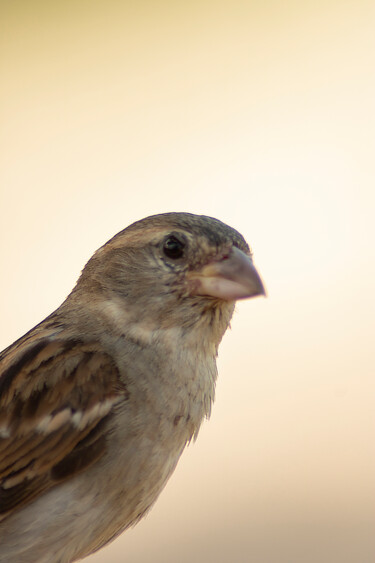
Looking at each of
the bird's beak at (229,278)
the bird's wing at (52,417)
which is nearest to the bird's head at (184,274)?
the bird's beak at (229,278)

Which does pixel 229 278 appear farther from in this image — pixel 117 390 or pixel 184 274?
pixel 117 390

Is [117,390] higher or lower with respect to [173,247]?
lower

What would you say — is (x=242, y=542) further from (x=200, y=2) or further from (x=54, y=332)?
(x=200, y=2)

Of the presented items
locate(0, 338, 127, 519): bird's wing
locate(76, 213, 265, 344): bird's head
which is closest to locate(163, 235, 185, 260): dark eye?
locate(76, 213, 265, 344): bird's head

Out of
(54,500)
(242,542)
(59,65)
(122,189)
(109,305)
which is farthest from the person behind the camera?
(59,65)

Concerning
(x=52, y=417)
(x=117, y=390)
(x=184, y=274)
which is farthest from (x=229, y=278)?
(x=52, y=417)

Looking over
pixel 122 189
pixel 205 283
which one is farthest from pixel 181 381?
pixel 122 189
